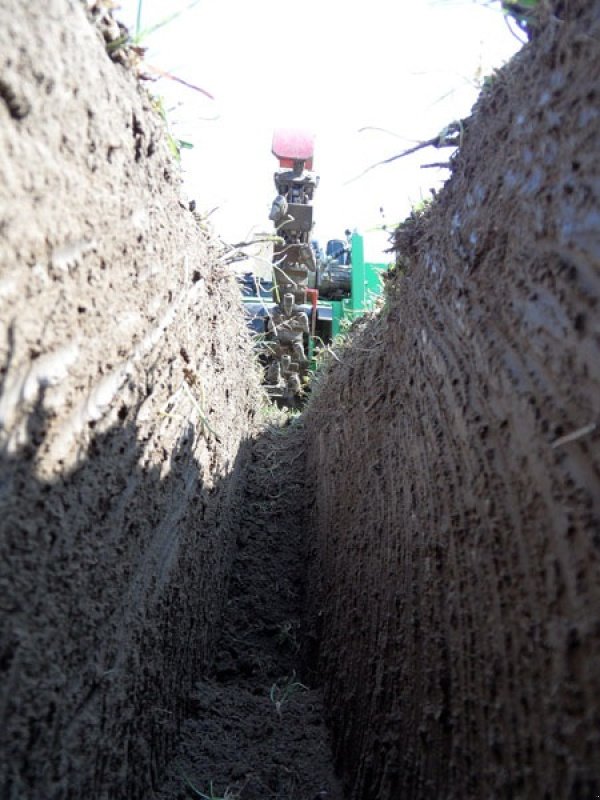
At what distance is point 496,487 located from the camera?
1.22 metres

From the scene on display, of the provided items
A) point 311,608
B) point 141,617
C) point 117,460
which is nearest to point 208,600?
point 311,608

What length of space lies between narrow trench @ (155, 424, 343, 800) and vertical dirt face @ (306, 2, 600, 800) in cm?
16

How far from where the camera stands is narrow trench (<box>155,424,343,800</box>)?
5.73 ft

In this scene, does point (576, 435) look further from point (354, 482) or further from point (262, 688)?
point (262, 688)

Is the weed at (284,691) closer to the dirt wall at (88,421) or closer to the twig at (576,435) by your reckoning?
the dirt wall at (88,421)

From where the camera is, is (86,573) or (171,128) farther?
(171,128)

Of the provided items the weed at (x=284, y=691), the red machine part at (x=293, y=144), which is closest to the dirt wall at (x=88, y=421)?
the weed at (x=284, y=691)

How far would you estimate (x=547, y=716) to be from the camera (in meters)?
0.96

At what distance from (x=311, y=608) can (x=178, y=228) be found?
157 centimetres

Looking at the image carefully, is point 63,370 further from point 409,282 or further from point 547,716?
point 409,282

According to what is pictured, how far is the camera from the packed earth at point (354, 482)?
3.24 feet

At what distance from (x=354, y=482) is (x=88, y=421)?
1262 mm

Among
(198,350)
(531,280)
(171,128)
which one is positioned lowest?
(531,280)

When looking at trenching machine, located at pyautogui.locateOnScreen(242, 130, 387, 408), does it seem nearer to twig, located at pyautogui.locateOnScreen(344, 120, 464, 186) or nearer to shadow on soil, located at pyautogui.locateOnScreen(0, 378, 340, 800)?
shadow on soil, located at pyautogui.locateOnScreen(0, 378, 340, 800)
